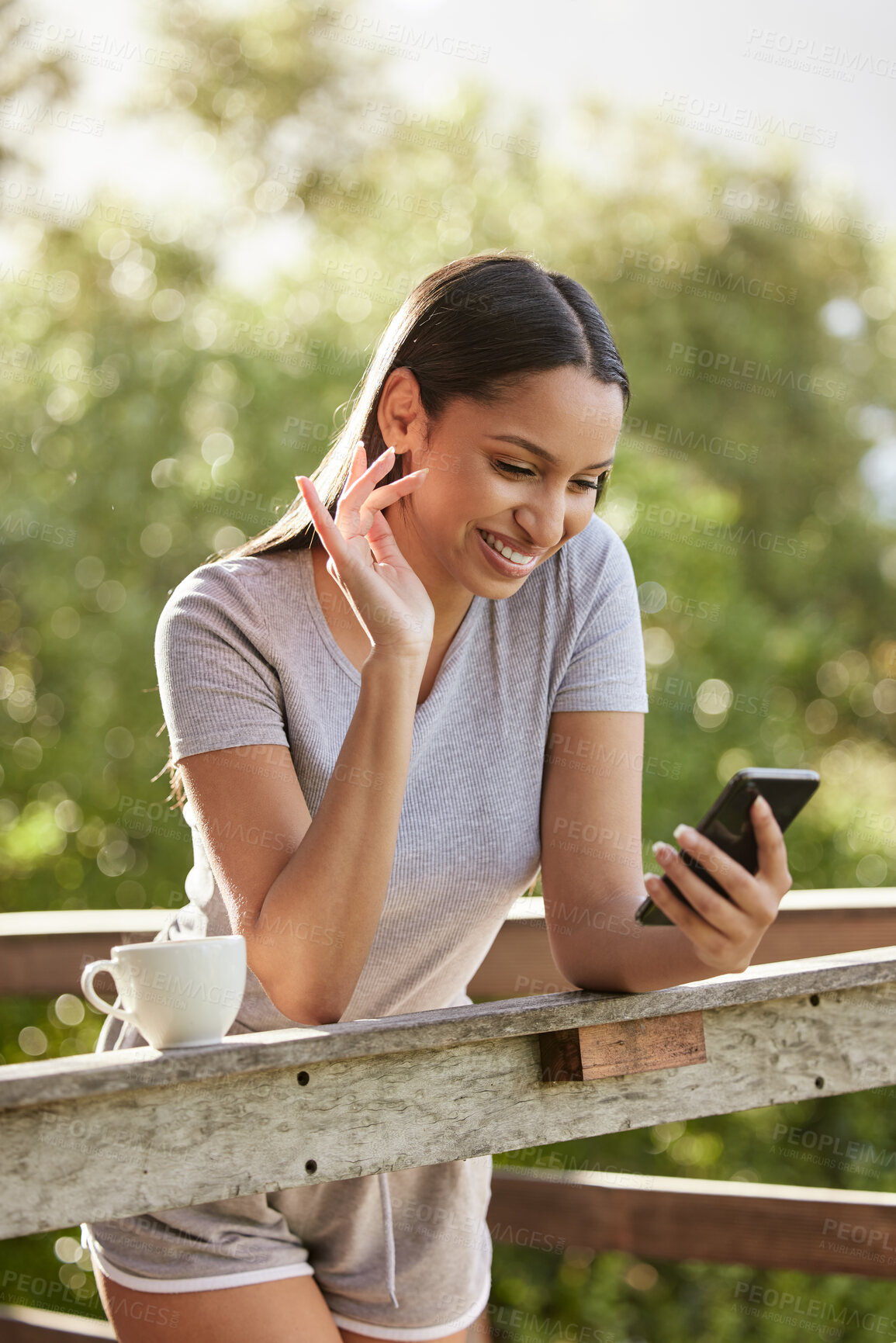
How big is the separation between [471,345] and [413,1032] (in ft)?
2.65

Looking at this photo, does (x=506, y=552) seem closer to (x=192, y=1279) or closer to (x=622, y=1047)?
(x=622, y=1047)

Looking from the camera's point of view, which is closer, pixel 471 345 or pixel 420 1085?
pixel 420 1085

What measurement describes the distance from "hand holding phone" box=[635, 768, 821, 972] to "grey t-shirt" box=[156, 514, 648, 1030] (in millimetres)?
354

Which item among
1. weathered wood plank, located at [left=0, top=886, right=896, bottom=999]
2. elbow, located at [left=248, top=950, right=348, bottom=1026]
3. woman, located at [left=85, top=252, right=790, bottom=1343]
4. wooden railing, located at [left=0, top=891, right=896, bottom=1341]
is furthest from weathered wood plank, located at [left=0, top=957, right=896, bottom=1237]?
weathered wood plank, located at [left=0, top=886, right=896, bottom=999]

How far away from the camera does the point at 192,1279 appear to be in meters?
1.33

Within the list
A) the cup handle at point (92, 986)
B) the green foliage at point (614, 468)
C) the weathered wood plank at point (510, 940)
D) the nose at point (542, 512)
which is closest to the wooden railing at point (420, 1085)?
the cup handle at point (92, 986)

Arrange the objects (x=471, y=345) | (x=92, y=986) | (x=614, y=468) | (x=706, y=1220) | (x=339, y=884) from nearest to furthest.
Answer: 1. (x=92, y=986)
2. (x=339, y=884)
3. (x=471, y=345)
4. (x=706, y=1220)
5. (x=614, y=468)

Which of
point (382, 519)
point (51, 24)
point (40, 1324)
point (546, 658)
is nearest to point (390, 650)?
point (382, 519)

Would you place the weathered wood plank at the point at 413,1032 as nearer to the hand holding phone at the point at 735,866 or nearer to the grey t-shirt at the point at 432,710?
the hand holding phone at the point at 735,866

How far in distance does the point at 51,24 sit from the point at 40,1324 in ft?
21.9

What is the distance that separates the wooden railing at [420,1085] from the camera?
36.0 inches

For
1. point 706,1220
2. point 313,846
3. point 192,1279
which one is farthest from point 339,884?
point 706,1220

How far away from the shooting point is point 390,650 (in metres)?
1.33

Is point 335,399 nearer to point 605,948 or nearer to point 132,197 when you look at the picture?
point 132,197
